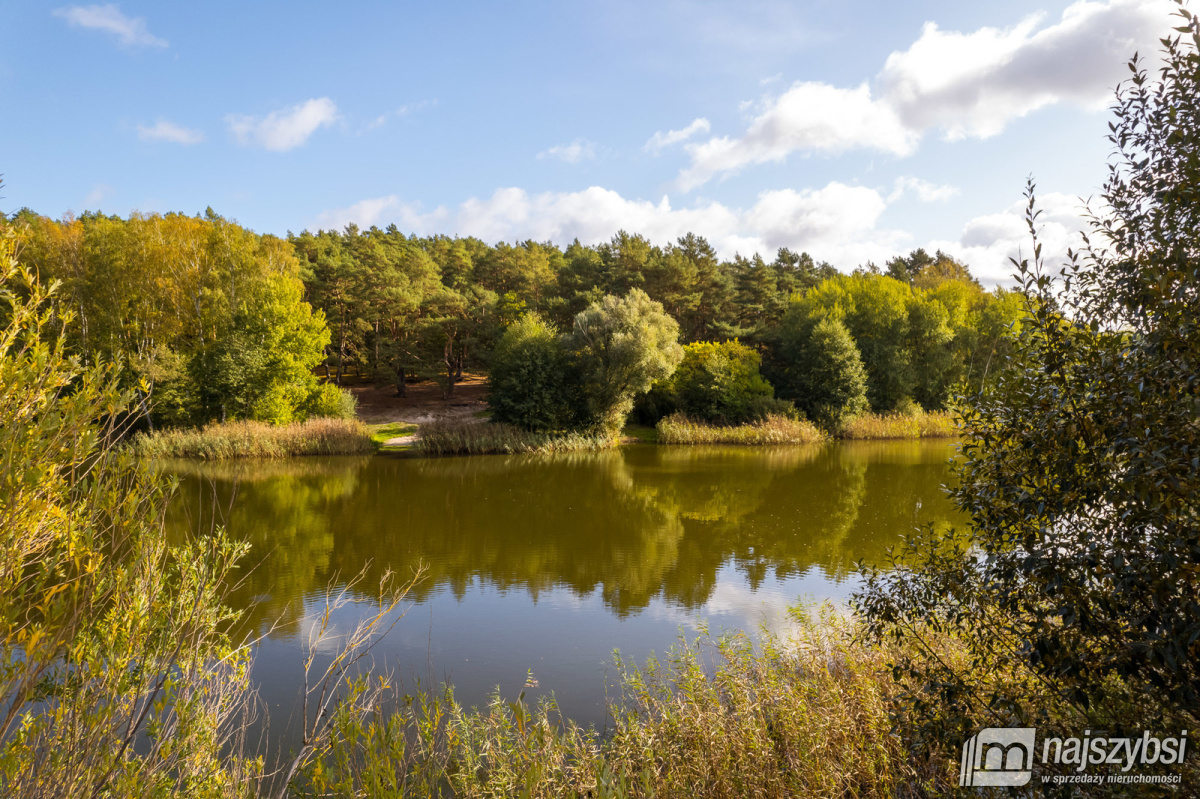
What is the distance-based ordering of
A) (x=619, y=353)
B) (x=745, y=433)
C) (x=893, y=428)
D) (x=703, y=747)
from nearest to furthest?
(x=703, y=747) → (x=619, y=353) → (x=745, y=433) → (x=893, y=428)

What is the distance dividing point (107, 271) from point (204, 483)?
699 inches

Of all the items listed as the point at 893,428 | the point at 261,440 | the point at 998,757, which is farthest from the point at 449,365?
the point at 998,757

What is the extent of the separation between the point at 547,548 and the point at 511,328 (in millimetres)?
18293

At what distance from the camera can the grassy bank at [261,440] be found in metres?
22.0

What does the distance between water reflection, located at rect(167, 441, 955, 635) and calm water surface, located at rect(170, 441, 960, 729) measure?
2.2 inches

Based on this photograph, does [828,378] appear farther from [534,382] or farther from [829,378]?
[534,382]

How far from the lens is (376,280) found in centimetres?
3909

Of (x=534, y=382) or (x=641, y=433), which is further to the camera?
(x=641, y=433)

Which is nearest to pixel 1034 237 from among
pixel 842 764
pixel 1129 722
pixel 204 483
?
pixel 1129 722

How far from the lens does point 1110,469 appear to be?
109 inches

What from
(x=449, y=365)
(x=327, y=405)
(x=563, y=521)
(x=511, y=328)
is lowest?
(x=563, y=521)

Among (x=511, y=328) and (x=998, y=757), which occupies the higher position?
(x=511, y=328)

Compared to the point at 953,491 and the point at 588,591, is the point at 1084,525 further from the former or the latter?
the point at 588,591

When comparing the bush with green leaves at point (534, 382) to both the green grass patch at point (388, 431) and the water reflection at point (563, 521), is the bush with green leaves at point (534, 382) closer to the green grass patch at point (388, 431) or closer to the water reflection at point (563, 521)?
the green grass patch at point (388, 431)
